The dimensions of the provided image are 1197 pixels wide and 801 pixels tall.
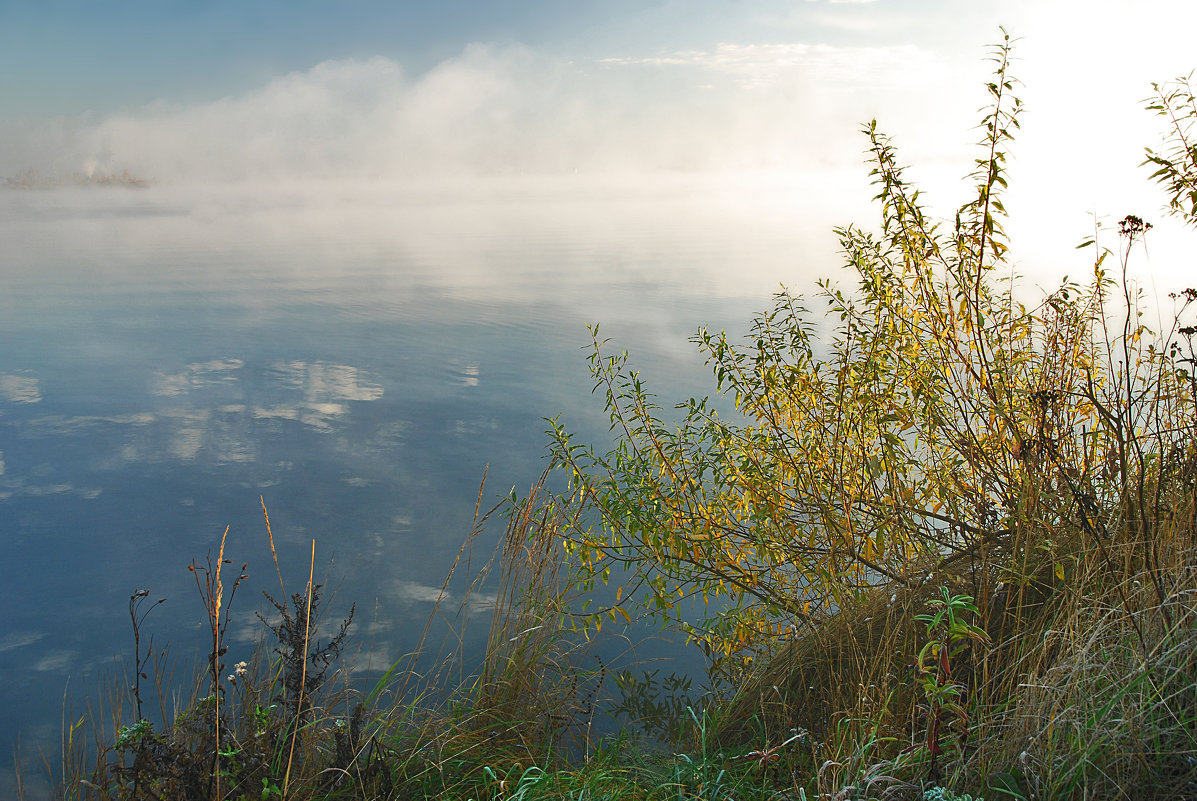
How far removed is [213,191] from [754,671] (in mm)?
42893

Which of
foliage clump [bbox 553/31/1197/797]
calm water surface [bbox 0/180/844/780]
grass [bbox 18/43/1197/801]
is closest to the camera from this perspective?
grass [bbox 18/43/1197/801]

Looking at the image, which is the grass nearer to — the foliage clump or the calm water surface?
the foliage clump

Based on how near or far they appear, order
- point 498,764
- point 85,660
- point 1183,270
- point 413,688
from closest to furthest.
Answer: point 498,764 → point 413,688 → point 85,660 → point 1183,270

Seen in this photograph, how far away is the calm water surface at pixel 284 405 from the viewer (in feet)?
13.9

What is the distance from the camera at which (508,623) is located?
290 centimetres

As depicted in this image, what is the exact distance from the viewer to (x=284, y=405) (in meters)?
7.16

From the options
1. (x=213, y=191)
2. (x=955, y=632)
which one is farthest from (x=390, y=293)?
(x=213, y=191)

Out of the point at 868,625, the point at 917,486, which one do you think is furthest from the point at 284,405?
the point at 868,625

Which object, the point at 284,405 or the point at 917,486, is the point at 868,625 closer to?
the point at 917,486

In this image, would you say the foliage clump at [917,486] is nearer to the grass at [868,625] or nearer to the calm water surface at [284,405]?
the grass at [868,625]

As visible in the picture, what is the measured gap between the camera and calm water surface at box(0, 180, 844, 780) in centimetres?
423

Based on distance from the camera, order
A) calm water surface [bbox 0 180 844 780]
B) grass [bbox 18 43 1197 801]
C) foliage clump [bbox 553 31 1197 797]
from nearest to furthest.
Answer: grass [bbox 18 43 1197 801] < foliage clump [bbox 553 31 1197 797] < calm water surface [bbox 0 180 844 780]

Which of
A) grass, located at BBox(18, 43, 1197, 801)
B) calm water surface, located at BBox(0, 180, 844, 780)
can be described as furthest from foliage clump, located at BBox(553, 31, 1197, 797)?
calm water surface, located at BBox(0, 180, 844, 780)

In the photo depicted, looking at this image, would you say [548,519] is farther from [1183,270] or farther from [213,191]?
[213,191]
